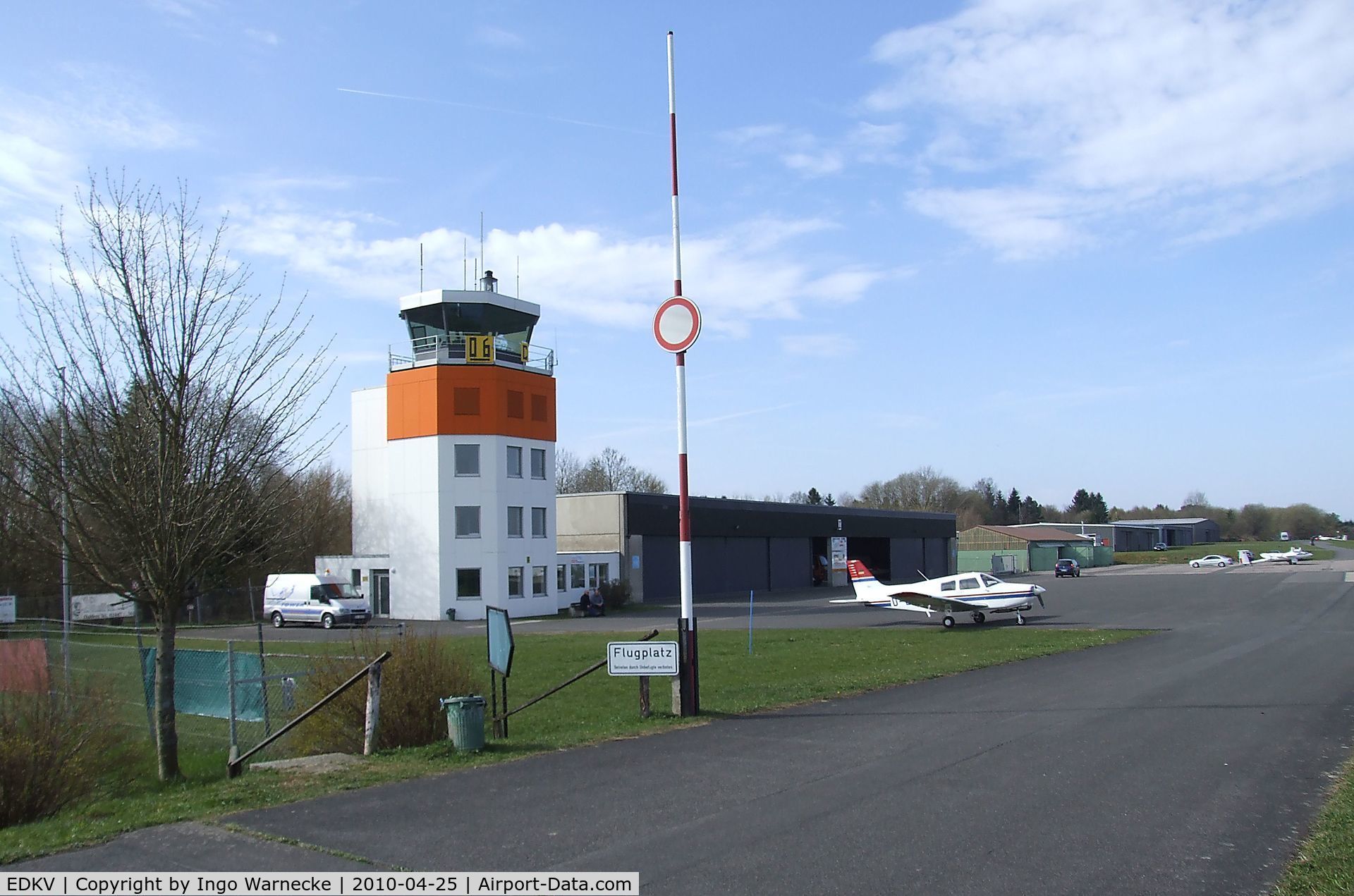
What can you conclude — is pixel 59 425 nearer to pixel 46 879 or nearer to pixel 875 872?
pixel 46 879

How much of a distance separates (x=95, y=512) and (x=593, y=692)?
10.1 meters

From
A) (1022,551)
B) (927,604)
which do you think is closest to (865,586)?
(927,604)

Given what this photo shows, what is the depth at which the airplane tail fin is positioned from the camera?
41.6 metres

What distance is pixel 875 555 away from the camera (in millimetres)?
79312

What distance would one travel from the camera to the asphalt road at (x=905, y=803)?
6.47 m

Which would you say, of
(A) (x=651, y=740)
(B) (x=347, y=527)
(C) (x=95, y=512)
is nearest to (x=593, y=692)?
(A) (x=651, y=740)

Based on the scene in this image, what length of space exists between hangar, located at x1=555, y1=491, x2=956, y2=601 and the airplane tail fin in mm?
5398

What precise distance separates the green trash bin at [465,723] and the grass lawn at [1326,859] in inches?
294

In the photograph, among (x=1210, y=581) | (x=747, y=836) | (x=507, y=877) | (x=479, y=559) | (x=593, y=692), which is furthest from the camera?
(x=1210, y=581)

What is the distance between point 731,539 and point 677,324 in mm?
48159

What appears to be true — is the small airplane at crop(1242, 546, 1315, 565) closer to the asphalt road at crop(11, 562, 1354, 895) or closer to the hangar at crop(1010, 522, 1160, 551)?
the hangar at crop(1010, 522, 1160, 551)

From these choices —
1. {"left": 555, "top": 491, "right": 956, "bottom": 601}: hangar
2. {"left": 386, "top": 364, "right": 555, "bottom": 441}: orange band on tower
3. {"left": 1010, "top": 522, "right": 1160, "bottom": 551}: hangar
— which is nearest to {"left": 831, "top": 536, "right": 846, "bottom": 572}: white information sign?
{"left": 555, "top": 491, "right": 956, "bottom": 601}: hangar

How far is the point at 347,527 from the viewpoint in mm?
65688

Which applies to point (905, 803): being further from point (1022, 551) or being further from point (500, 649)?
point (1022, 551)
